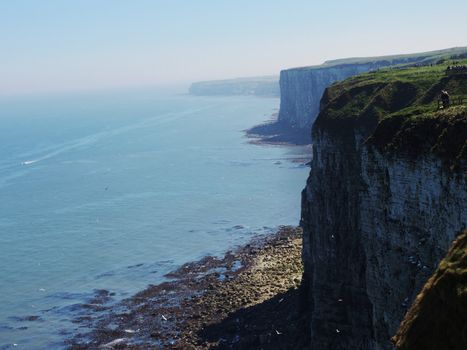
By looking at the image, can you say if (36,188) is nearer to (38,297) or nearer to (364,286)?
(38,297)

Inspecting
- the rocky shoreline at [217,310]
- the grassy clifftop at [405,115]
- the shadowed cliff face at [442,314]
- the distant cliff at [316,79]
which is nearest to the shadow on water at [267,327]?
the rocky shoreline at [217,310]

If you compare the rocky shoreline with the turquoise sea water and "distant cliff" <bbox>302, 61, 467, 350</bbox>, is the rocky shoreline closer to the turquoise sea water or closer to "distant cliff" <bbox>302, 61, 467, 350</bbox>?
the turquoise sea water

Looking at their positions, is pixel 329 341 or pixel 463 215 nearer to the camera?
pixel 463 215

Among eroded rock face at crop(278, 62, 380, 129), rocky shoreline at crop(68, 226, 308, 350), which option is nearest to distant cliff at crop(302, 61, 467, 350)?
rocky shoreline at crop(68, 226, 308, 350)

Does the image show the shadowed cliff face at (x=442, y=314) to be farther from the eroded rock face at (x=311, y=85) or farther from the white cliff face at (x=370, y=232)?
the eroded rock face at (x=311, y=85)

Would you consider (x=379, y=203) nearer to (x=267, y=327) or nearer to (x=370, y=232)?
(x=370, y=232)

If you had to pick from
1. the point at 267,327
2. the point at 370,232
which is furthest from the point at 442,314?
the point at 267,327

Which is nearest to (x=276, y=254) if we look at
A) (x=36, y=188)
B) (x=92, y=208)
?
(x=92, y=208)

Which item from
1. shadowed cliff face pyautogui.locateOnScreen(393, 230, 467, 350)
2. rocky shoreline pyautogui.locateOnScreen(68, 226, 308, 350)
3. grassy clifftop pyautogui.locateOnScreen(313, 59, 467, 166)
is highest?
grassy clifftop pyautogui.locateOnScreen(313, 59, 467, 166)
